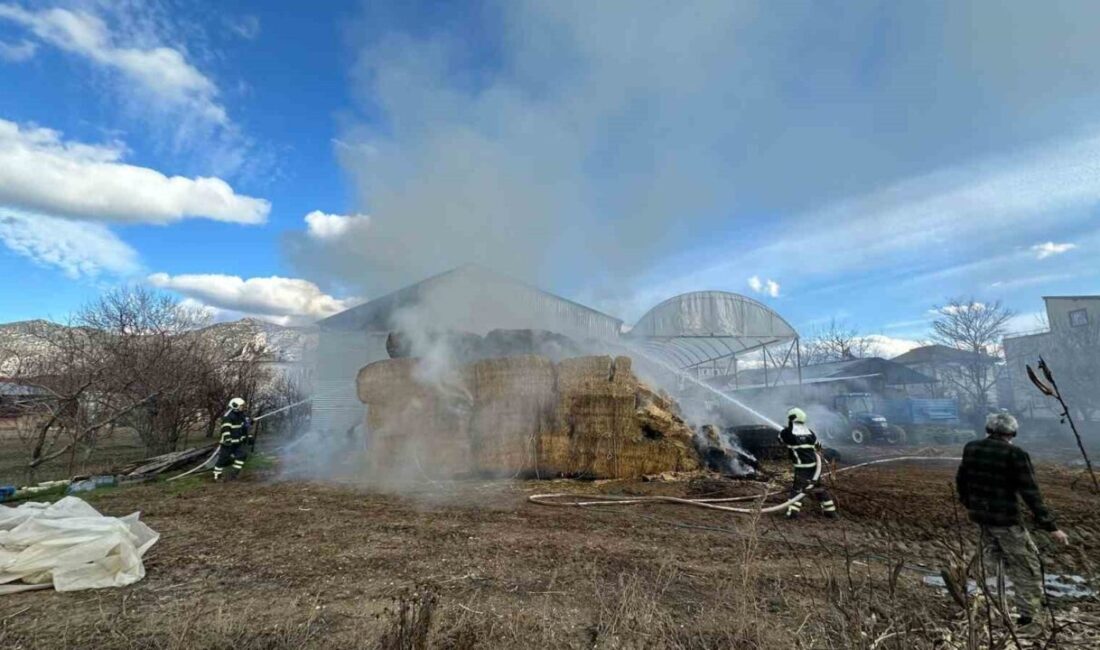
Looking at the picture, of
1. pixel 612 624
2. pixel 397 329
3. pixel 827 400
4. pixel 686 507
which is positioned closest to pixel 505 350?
pixel 397 329

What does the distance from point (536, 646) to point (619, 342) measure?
16.2m

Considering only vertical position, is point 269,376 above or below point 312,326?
below

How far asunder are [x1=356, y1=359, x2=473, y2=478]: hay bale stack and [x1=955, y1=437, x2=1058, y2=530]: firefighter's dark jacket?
8.21 metres

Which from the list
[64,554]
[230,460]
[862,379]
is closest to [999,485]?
[64,554]

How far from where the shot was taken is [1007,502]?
3.97 meters

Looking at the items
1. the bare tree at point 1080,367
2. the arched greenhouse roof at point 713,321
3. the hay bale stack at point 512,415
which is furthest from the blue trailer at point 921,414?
the hay bale stack at point 512,415

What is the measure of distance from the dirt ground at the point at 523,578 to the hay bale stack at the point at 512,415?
5.79 ft

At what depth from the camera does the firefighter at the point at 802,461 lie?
7125 mm

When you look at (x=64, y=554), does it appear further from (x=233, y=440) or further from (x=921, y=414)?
(x=921, y=414)

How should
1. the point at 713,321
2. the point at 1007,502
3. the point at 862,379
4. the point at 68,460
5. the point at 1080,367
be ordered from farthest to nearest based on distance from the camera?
1. the point at 862,379
2. the point at 1080,367
3. the point at 713,321
4. the point at 68,460
5. the point at 1007,502

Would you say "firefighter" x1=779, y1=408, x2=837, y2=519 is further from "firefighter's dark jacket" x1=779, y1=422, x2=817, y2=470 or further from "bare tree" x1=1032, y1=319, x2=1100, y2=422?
"bare tree" x1=1032, y1=319, x2=1100, y2=422

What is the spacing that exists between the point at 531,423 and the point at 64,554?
7188 millimetres

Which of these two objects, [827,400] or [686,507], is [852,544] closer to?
[686,507]

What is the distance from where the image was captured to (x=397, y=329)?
12.0 m
